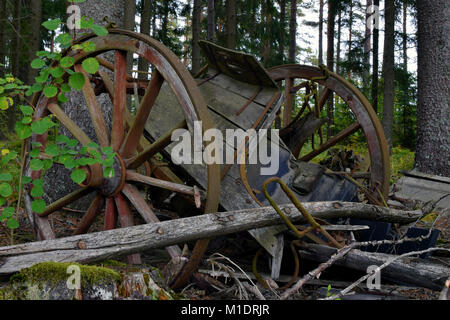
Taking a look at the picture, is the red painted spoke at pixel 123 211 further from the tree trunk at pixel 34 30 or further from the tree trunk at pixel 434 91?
the tree trunk at pixel 34 30

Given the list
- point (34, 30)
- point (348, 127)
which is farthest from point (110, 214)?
point (34, 30)

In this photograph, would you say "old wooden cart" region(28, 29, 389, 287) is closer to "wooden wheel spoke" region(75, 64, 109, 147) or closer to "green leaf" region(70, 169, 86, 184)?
"wooden wheel spoke" region(75, 64, 109, 147)

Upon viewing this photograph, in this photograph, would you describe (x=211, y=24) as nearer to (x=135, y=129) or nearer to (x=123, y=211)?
(x=135, y=129)

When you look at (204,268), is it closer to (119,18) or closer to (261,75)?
(261,75)

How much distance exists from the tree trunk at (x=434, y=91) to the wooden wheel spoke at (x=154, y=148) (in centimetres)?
487

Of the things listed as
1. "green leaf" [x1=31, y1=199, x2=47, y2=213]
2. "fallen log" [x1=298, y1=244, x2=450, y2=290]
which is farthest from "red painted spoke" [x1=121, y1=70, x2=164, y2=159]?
"fallen log" [x1=298, y1=244, x2=450, y2=290]

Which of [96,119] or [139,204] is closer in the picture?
[139,204]

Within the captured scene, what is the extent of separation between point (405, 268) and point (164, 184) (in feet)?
6.14

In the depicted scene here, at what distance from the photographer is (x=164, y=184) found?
3.25 meters

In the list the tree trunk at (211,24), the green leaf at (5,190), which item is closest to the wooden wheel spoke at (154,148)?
the green leaf at (5,190)

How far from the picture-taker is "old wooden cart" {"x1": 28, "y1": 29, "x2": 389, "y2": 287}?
305 centimetres
